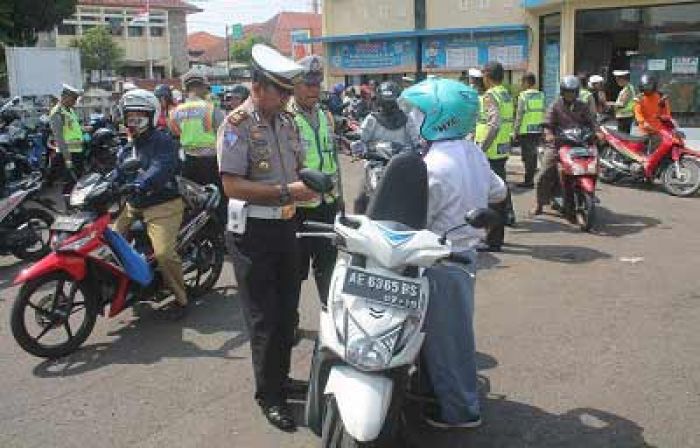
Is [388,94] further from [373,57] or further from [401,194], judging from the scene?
[373,57]

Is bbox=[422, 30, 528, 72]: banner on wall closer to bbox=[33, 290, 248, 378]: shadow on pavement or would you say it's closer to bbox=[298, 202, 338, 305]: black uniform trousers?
bbox=[33, 290, 248, 378]: shadow on pavement

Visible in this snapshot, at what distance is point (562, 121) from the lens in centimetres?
890

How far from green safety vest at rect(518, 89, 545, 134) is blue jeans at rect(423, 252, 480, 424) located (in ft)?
23.8

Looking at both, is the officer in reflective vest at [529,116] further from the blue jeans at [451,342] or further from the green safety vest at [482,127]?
the blue jeans at [451,342]

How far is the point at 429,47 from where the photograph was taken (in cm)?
2548

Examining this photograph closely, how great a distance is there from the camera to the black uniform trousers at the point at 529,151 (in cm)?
1080

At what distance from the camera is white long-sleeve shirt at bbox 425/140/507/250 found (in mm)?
3635

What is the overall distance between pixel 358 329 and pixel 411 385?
0.91 metres

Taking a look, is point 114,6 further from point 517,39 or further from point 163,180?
point 163,180

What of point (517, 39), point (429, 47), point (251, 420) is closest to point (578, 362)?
point (251, 420)

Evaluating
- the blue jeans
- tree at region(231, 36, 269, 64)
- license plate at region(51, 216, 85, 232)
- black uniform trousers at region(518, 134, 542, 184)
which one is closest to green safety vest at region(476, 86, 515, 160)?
black uniform trousers at region(518, 134, 542, 184)

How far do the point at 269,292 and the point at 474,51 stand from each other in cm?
2183

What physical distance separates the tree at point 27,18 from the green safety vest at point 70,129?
10853 millimetres

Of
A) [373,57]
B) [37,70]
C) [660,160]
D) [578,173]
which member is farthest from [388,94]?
[373,57]
